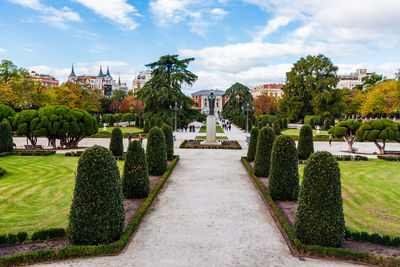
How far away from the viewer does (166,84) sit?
125 feet

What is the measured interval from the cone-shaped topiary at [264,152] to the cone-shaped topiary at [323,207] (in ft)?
21.5

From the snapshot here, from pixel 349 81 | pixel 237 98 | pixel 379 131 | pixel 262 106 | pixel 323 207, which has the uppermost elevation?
pixel 349 81

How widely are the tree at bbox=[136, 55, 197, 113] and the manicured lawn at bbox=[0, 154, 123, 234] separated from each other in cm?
2178

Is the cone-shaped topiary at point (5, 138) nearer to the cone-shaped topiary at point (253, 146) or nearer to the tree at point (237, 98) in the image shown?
the cone-shaped topiary at point (253, 146)

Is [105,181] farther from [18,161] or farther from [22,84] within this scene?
[22,84]

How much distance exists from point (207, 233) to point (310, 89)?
4773 centimetres

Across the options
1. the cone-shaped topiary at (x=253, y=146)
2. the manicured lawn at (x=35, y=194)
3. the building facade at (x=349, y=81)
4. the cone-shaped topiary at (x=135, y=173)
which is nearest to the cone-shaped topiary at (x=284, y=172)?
the cone-shaped topiary at (x=135, y=173)

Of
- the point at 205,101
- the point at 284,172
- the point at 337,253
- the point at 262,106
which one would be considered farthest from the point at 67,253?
the point at 205,101

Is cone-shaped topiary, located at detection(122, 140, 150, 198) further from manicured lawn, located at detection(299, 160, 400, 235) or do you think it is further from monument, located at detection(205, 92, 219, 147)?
monument, located at detection(205, 92, 219, 147)

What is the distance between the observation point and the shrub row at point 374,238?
615 cm

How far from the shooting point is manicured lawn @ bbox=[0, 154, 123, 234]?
24.5 feet

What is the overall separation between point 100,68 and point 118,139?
162787 millimetres

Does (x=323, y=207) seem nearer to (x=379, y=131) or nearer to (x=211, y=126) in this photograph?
(x=379, y=131)

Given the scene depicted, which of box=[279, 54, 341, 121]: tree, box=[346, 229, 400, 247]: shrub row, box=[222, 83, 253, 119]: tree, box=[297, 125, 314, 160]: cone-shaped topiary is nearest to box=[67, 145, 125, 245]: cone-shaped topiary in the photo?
box=[346, 229, 400, 247]: shrub row
